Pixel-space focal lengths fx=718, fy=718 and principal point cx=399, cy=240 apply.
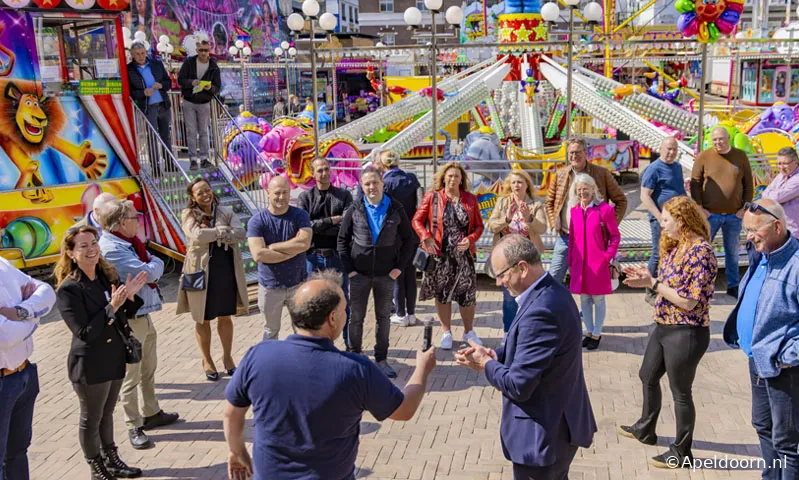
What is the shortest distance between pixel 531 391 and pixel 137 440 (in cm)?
307

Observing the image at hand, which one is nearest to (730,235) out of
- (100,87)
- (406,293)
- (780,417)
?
(406,293)

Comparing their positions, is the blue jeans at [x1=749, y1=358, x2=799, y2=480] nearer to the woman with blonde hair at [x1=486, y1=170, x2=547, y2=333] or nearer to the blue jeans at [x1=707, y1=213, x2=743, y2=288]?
the woman with blonde hair at [x1=486, y1=170, x2=547, y2=333]

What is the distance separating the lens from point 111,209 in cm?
460

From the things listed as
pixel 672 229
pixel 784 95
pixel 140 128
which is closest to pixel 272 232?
pixel 672 229

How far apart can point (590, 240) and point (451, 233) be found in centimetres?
117

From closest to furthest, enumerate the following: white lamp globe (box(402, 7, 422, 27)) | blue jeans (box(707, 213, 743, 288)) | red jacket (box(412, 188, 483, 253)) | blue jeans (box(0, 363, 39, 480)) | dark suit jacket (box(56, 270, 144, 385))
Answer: blue jeans (box(0, 363, 39, 480)), dark suit jacket (box(56, 270, 144, 385)), red jacket (box(412, 188, 483, 253)), blue jeans (box(707, 213, 743, 288)), white lamp globe (box(402, 7, 422, 27))

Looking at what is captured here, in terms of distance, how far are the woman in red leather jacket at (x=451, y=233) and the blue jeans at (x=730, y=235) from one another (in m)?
2.71

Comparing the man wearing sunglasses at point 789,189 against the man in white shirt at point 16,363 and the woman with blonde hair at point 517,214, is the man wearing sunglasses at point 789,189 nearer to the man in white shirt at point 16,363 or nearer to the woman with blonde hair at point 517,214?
the woman with blonde hair at point 517,214

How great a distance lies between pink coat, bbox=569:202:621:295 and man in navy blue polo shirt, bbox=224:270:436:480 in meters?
3.68

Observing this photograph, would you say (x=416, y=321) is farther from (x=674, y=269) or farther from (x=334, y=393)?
(x=334, y=393)

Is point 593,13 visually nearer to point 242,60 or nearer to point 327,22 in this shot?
point 327,22

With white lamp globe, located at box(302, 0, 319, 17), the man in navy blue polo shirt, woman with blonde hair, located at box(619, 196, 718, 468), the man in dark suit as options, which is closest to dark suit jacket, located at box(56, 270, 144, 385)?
the man in navy blue polo shirt

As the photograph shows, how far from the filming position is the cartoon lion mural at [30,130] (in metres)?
7.94

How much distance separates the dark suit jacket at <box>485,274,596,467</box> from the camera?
9.60 feet
